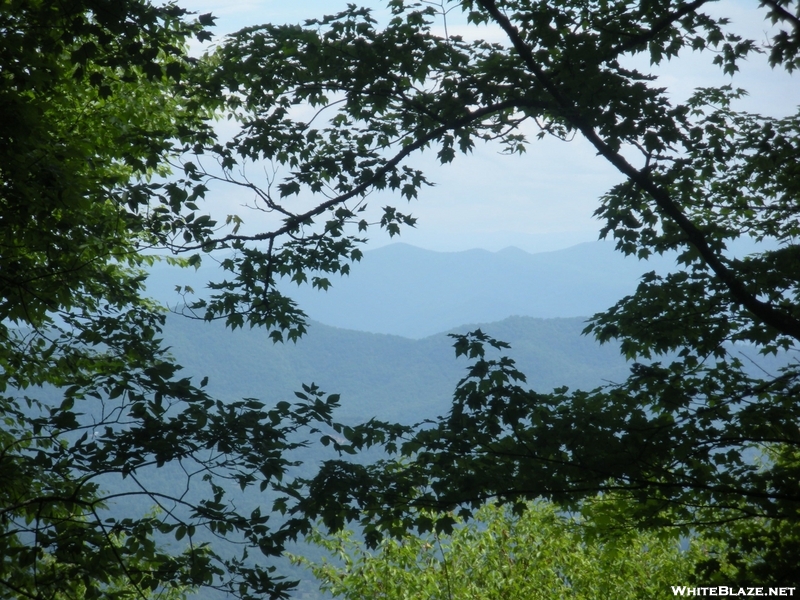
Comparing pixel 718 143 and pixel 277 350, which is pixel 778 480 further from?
pixel 277 350

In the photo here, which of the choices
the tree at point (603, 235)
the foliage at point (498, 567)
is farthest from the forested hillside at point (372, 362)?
the tree at point (603, 235)

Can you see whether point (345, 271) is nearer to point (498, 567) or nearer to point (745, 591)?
point (745, 591)

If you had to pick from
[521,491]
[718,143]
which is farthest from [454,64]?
[521,491]

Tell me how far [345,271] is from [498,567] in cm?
854

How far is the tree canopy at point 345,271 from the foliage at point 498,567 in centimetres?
677

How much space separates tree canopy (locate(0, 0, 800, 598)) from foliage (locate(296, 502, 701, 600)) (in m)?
6.77

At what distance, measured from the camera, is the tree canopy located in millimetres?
4777

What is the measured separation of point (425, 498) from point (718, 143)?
16.6ft

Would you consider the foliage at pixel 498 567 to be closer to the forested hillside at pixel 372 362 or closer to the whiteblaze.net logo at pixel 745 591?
the whiteblaze.net logo at pixel 745 591

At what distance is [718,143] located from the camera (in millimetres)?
7035

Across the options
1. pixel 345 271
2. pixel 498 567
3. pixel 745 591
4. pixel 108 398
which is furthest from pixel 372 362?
pixel 745 591

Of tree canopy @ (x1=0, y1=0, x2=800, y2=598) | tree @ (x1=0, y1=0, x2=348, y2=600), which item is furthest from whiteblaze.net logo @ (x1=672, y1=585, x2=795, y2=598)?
tree @ (x1=0, y1=0, x2=348, y2=600)

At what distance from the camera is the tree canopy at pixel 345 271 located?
15.7ft

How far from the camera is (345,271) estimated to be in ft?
23.1
